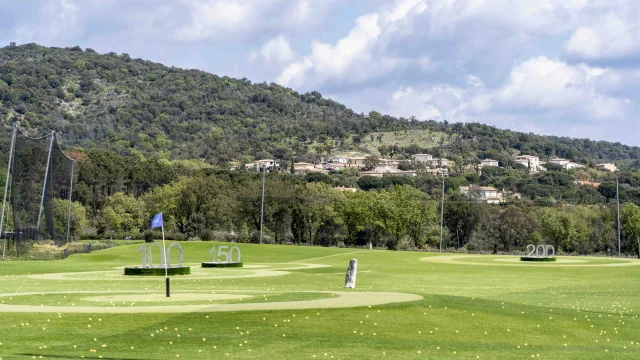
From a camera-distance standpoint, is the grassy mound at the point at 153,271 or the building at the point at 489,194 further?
the building at the point at 489,194

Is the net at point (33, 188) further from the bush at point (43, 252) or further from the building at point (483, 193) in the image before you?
the building at point (483, 193)

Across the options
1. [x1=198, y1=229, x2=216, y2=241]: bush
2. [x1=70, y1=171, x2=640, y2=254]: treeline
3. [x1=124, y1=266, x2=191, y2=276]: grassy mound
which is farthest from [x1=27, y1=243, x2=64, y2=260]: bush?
[x1=70, y1=171, x2=640, y2=254]: treeline

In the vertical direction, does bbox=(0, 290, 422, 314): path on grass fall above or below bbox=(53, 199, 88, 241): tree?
below

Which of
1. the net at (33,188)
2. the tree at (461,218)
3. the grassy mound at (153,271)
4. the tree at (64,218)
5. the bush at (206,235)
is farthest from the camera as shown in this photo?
the tree at (461,218)

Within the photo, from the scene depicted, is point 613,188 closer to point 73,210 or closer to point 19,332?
point 73,210

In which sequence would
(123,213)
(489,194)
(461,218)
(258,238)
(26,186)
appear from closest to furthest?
1. (26,186)
2. (258,238)
3. (123,213)
4. (461,218)
5. (489,194)

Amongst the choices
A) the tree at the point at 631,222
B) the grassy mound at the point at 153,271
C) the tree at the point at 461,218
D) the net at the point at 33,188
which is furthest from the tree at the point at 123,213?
the grassy mound at the point at 153,271

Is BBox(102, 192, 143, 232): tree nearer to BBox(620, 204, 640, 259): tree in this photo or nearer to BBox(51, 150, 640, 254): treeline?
BBox(51, 150, 640, 254): treeline

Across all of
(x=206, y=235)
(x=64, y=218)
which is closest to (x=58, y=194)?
(x=64, y=218)

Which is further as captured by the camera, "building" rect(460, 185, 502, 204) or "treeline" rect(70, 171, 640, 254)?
"building" rect(460, 185, 502, 204)

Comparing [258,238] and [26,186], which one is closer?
[26,186]

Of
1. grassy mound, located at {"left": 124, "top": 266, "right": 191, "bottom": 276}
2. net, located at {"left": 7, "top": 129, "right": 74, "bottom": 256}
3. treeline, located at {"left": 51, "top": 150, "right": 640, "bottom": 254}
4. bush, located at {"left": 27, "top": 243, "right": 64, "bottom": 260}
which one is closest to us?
grassy mound, located at {"left": 124, "top": 266, "right": 191, "bottom": 276}

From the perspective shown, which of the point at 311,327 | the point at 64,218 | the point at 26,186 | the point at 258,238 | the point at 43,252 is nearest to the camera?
the point at 311,327

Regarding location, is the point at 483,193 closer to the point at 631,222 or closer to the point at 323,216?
the point at 631,222
